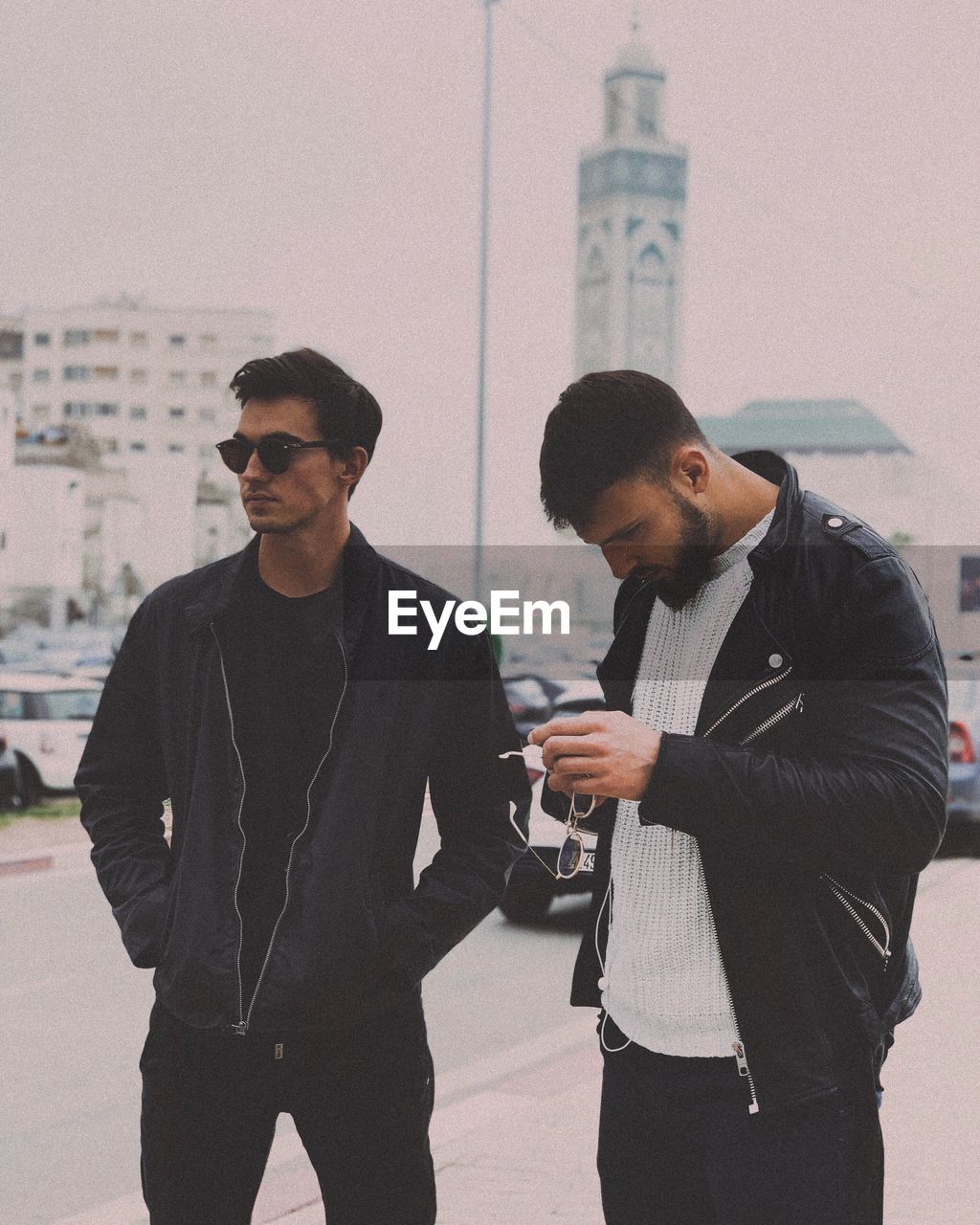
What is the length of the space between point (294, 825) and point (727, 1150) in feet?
2.44

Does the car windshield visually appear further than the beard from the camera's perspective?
Yes

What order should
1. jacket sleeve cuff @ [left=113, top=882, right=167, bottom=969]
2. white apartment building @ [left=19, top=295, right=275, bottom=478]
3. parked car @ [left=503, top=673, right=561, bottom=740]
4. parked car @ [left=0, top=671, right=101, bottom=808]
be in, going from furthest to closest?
white apartment building @ [left=19, top=295, right=275, bottom=478] < parked car @ [left=0, top=671, right=101, bottom=808] < parked car @ [left=503, top=673, right=561, bottom=740] < jacket sleeve cuff @ [left=113, top=882, right=167, bottom=969]

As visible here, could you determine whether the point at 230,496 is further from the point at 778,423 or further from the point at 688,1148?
the point at 688,1148

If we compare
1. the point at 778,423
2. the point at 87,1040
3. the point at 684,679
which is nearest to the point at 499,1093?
the point at 87,1040

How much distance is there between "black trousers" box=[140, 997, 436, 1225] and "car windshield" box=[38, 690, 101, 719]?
13.0 m

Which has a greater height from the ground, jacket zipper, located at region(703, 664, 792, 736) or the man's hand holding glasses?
jacket zipper, located at region(703, 664, 792, 736)

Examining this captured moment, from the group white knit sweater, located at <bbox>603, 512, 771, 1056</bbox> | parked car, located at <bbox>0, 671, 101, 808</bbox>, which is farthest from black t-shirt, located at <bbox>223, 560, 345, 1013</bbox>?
parked car, located at <bbox>0, 671, 101, 808</bbox>

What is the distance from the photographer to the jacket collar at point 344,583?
2.32 meters

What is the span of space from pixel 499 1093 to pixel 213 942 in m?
3.18

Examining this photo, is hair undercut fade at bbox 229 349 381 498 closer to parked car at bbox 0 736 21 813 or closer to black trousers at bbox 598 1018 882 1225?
black trousers at bbox 598 1018 882 1225

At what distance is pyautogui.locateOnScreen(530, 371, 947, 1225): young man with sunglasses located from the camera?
1726 mm

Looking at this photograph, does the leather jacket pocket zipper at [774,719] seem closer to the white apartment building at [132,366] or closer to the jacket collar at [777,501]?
the jacket collar at [777,501]

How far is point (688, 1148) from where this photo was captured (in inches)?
75.2

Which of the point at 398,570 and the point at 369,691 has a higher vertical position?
the point at 398,570
